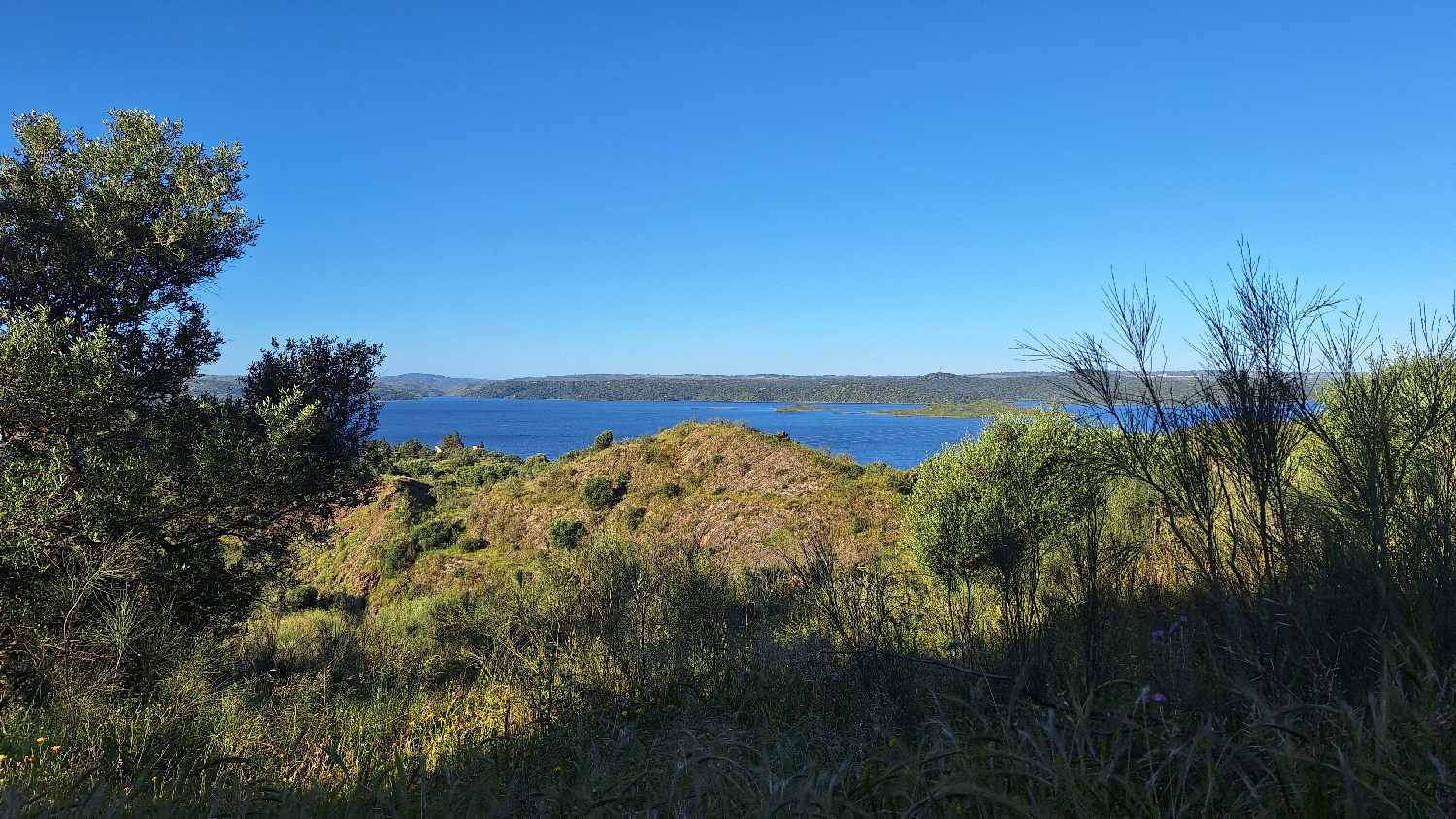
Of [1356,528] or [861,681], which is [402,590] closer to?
[861,681]

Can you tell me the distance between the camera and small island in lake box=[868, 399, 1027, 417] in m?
14.7

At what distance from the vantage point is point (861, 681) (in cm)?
403

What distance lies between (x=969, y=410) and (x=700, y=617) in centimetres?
5917

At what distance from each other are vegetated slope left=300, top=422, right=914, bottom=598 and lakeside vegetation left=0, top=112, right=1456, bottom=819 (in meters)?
8.25

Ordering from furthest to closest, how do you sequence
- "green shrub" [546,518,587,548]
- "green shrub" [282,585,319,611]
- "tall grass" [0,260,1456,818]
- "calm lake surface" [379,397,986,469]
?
"calm lake surface" [379,397,986,469], "green shrub" [546,518,587,548], "green shrub" [282,585,319,611], "tall grass" [0,260,1456,818]

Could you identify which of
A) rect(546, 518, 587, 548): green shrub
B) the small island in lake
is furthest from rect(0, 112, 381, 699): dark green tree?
rect(546, 518, 587, 548): green shrub

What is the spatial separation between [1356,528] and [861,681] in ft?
8.25

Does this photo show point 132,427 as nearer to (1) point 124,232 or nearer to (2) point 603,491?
(1) point 124,232

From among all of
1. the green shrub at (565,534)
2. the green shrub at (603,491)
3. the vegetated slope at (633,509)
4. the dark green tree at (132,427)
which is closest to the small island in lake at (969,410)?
the vegetated slope at (633,509)

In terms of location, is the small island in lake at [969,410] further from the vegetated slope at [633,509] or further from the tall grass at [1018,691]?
the tall grass at [1018,691]

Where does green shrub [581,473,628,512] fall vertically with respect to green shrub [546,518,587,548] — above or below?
above

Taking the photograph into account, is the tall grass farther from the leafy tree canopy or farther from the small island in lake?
the small island in lake

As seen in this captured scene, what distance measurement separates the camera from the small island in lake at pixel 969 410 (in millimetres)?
14719

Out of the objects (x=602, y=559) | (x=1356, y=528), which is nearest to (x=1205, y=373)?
(x=1356, y=528)
